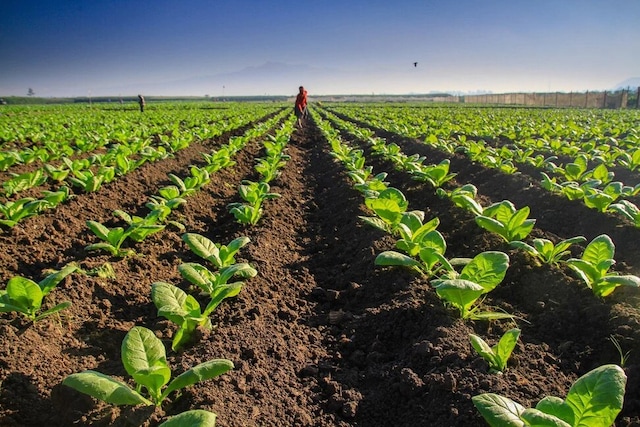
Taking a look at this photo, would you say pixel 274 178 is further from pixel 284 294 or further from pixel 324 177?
pixel 284 294

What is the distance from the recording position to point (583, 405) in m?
1.64

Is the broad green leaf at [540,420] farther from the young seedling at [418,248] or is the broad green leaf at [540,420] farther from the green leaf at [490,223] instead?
the green leaf at [490,223]

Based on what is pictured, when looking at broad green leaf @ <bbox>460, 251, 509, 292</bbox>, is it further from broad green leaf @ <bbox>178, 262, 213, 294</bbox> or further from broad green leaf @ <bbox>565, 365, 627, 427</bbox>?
broad green leaf @ <bbox>178, 262, 213, 294</bbox>

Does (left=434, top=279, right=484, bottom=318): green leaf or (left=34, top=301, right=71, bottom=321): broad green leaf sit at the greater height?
(left=434, top=279, right=484, bottom=318): green leaf

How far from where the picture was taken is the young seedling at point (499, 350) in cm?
221

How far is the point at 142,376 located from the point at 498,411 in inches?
55.9

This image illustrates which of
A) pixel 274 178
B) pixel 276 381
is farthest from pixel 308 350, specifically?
pixel 274 178

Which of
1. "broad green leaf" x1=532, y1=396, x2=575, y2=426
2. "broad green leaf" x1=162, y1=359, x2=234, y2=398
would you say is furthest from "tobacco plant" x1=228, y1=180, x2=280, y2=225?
"broad green leaf" x1=532, y1=396, x2=575, y2=426

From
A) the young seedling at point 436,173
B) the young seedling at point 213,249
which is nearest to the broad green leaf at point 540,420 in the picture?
the young seedling at point 213,249

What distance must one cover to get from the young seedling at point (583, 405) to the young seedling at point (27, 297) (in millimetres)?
2330

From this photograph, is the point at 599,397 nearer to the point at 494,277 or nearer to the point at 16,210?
the point at 494,277

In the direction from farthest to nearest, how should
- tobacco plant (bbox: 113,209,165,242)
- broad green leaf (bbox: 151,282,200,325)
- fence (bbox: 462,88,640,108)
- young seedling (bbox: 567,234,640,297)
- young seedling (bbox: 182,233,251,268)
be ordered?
1. fence (bbox: 462,88,640,108)
2. tobacco plant (bbox: 113,209,165,242)
3. young seedling (bbox: 182,233,251,268)
4. young seedling (bbox: 567,234,640,297)
5. broad green leaf (bbox: 151,282,200,325)

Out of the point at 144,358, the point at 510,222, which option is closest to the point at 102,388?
the point at 144,358

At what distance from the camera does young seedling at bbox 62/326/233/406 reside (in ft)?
6.07
